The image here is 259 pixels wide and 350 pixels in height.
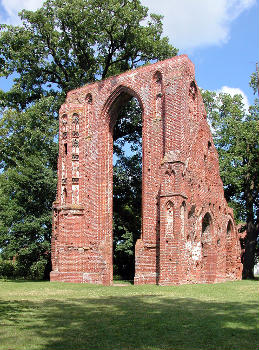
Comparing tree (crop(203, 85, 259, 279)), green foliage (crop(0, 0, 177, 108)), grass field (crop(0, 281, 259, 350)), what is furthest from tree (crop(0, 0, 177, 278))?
grass field (crop(0, 281, 259, 350))

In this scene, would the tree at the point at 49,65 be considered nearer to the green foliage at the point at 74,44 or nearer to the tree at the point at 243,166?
the green foliage at the point at 74,44

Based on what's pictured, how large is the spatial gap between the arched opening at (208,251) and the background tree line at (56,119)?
432 cm

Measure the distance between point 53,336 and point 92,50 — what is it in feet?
72.8

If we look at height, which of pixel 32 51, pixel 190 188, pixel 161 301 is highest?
pixel 32 51

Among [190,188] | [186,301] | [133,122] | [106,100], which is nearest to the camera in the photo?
[186,301]

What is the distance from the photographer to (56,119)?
968 inches

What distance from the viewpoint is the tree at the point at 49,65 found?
71.2 ft

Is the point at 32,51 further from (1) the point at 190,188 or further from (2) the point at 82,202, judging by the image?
(1) the point at 190,188

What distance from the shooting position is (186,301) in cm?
1034

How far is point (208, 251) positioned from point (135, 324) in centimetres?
1169

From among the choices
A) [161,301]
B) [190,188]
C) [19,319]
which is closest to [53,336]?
[19,319]

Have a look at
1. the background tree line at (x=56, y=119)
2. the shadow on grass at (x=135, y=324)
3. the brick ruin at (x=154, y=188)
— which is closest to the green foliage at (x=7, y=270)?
the background tree line at (x=56, y=119)

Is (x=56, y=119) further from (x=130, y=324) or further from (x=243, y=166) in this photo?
(x=130, y=324)

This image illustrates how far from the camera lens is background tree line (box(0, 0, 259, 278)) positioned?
71.7 feet
